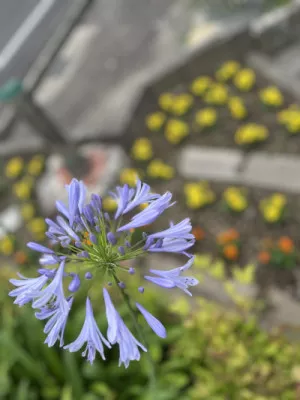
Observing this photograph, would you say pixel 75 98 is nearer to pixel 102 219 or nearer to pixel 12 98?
pixel 12 98

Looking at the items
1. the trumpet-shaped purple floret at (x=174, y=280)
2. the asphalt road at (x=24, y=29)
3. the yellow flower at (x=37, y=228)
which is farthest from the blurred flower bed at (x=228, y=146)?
the trumpet-shaped purple floret at (x=174, y=280)

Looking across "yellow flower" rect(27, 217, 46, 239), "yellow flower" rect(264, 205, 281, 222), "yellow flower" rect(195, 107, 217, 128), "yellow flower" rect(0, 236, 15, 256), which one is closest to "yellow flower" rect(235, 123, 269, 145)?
"yellow flower" rect(195, 107, 217, 128)

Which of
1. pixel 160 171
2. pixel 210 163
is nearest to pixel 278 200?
pixel 210 163

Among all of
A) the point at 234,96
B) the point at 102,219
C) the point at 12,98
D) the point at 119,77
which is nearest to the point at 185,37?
the point at 119,77

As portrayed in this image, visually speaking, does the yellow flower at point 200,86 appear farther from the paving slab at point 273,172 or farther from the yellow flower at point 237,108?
the paving slab at point 273,172

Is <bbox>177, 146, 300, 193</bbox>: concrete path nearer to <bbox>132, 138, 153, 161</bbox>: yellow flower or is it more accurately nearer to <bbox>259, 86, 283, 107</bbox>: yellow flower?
<bbox>132, 138, 153, 161</bbox>: yellow flower

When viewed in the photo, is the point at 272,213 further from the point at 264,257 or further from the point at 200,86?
the point at 200,86
